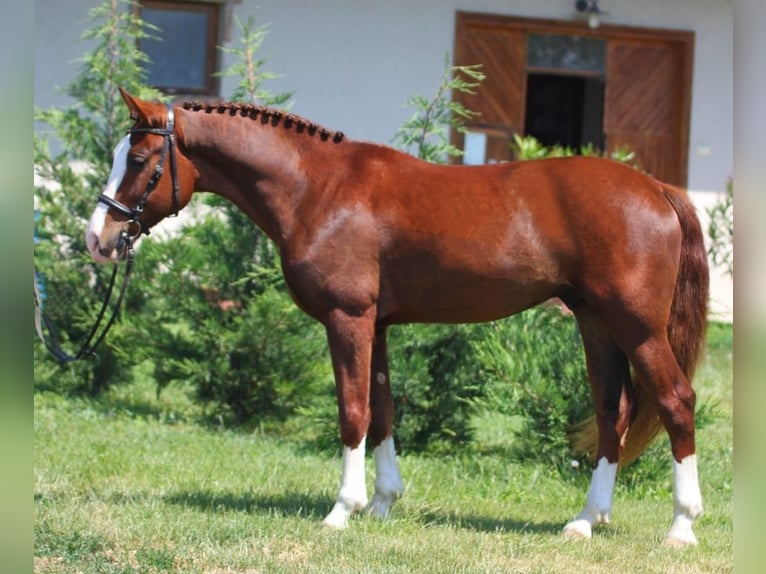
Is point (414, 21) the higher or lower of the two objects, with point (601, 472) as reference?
higher

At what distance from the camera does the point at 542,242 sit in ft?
16.0

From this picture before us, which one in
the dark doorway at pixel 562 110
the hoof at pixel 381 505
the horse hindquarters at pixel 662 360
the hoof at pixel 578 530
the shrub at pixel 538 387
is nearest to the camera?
the horse hindquarters at pixel 662 360

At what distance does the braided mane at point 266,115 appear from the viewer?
515cm

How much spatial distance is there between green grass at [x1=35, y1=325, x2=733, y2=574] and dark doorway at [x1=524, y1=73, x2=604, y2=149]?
1042 cm

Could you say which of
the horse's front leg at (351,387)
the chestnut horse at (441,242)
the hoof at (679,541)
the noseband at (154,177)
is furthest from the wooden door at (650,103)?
the noseband at (154,177)

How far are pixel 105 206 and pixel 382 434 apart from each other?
1.77 meters

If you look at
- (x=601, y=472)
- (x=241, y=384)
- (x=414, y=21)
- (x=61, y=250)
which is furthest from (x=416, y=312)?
(x=414, y=21)

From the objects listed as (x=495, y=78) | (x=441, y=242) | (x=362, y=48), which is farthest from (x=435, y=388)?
(x=495, y=78)

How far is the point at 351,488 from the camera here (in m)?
4.92

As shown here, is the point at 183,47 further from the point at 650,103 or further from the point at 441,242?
the point at 441,242

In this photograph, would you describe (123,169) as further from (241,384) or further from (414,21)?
(414,21)

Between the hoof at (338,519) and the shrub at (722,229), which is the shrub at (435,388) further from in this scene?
the hoof at (338,519)

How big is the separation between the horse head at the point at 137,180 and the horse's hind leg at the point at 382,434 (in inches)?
50.6
